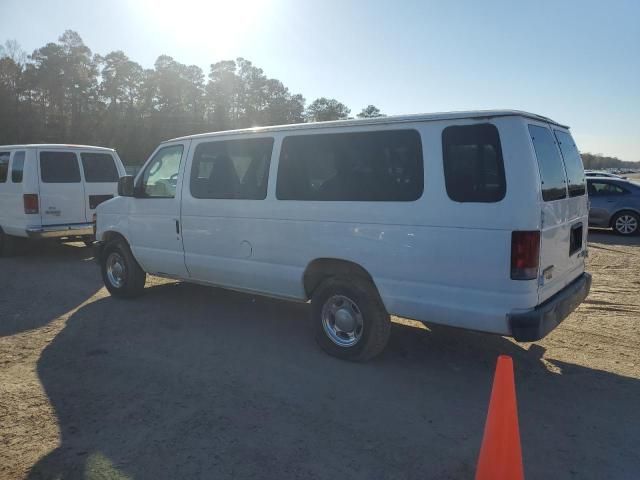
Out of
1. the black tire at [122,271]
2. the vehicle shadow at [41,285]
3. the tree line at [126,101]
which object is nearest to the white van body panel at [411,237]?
the black tire at [122,271]

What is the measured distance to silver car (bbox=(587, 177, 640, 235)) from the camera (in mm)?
13328

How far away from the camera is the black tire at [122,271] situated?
693 cm

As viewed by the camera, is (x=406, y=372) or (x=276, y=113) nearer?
(x=406, y=372)

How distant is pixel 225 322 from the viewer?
20.0ft

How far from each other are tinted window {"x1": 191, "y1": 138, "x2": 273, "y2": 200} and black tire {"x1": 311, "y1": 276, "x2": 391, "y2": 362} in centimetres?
122

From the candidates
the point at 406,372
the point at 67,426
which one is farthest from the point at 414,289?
the point at 67,426

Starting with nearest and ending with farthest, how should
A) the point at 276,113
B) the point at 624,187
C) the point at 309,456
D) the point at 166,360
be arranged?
1. the point at 309,456
2. the point at 166,360
3. the point at 624,187
4. the point at 276,113

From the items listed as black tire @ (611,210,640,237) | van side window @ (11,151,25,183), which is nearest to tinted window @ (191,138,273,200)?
van side window @ (11,151,25,183)

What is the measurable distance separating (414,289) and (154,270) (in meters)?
3.78

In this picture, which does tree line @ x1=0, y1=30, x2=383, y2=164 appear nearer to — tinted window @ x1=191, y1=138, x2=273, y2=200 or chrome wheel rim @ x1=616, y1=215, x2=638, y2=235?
chrome wheel rim @ x1=616, y1=215, x2=638, y2=235

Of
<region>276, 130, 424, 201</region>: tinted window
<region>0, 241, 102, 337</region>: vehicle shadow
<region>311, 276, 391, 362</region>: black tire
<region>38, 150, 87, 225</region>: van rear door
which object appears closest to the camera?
<region>276, 130, 424, 201</region>: tinted window

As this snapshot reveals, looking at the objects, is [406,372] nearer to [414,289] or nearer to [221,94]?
[414,289]

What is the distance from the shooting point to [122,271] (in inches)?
278

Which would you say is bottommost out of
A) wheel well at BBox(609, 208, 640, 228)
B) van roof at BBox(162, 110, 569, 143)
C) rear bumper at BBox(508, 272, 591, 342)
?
rear bumper at BBox(508, 272, 591, 342)
